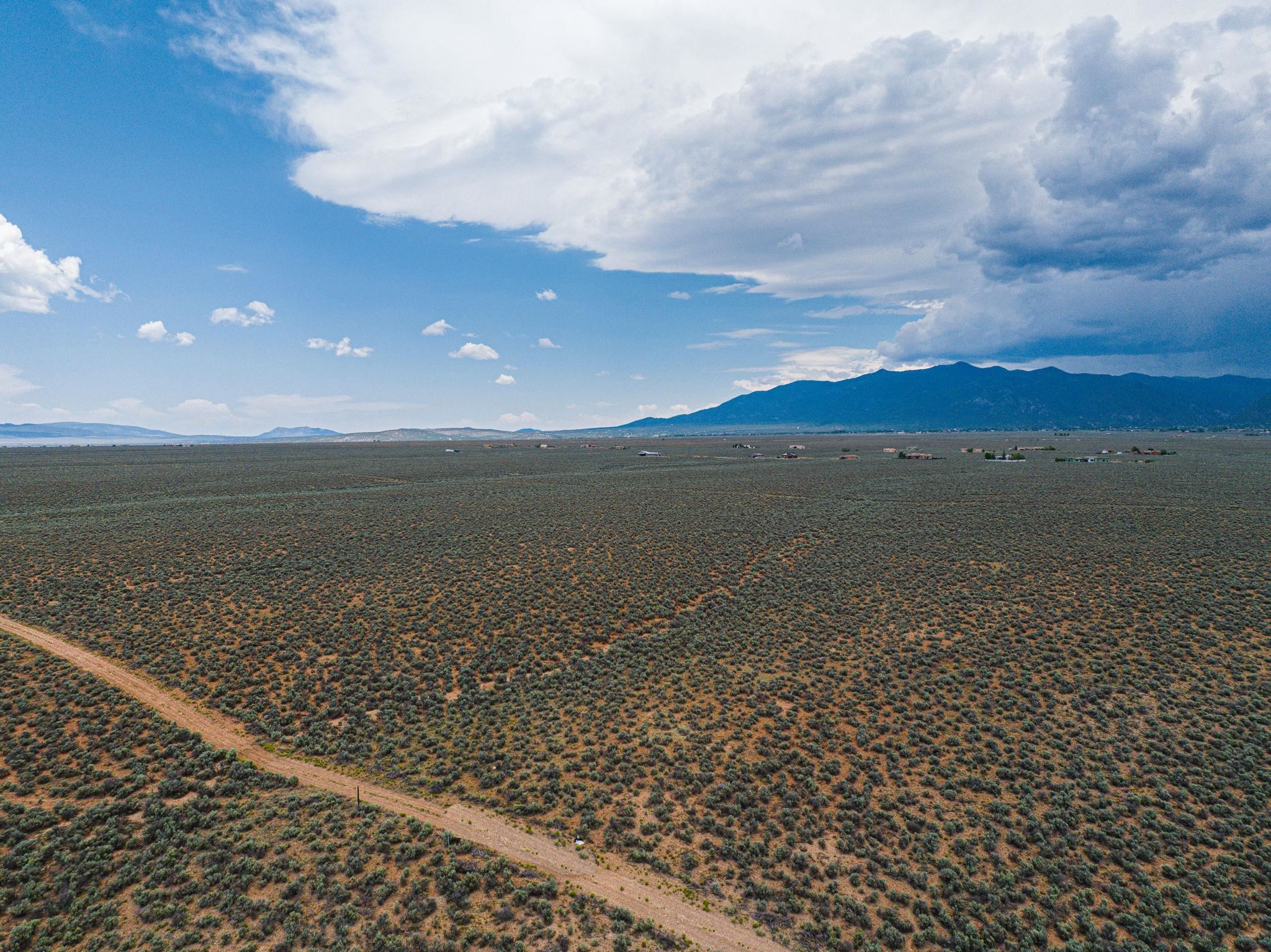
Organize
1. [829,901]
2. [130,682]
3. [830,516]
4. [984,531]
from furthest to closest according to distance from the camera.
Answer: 1. [830,516]
2. [984,531]
3. [130,682]
4. [829,901]

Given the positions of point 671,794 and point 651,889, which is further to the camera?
point 671,794

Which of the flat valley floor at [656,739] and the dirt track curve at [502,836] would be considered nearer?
the dirt track curve at [502,836]

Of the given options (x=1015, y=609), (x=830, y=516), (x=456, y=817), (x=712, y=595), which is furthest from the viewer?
(x=830, y=516)

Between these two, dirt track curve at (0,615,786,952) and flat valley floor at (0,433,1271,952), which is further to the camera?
flat valley floor at (0,433,1271,952)

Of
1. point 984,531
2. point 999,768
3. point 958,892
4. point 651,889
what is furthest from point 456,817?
point 984,531

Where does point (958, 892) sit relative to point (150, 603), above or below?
below

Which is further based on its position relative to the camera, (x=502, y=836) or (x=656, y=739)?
(x=656, y=739)

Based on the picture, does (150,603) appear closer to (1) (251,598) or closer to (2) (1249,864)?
(1) (251,598)
